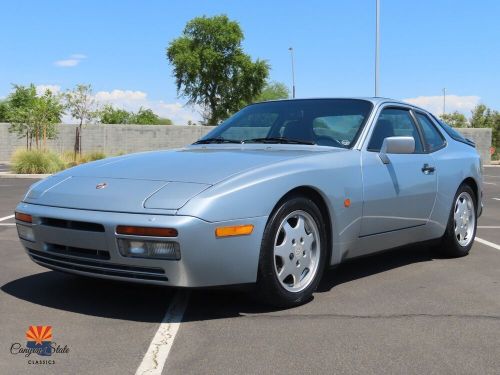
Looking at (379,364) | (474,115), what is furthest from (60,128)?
(379,364)

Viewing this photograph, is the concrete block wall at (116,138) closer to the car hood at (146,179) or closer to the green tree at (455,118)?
the green tree at (455,118)

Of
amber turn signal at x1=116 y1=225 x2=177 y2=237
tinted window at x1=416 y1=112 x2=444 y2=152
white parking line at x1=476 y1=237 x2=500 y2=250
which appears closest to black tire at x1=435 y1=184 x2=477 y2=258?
tinted window at x1=416 y1=112 x2=444 y2=152

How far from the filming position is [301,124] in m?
5.17

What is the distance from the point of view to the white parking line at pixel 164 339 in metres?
3.04

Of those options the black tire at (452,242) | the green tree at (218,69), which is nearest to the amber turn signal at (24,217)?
the black tire at (452,242)

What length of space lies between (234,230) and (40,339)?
1.21 metres

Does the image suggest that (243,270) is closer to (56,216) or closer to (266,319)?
(266,319)

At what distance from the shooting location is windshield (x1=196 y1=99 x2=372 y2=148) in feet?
16.3

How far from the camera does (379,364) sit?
3.11m

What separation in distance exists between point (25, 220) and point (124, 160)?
2.66ft

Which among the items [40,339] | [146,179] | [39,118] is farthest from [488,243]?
[39,118]

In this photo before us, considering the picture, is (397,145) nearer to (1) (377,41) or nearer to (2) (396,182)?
(2) (396,182)

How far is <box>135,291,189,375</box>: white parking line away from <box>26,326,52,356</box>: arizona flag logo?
53 centimetres

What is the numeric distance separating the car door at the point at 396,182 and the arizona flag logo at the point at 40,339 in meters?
2.26
